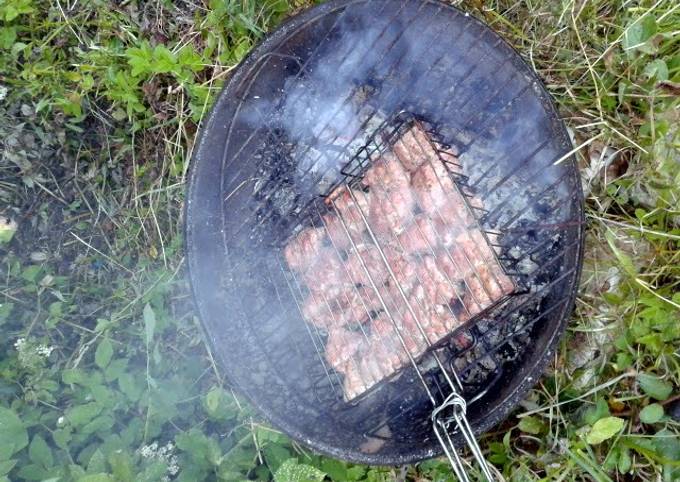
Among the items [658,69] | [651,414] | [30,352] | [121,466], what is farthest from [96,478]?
[658,69]

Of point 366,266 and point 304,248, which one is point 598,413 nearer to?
point 366,266

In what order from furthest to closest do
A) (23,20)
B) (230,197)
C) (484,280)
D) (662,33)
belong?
(23,20) < (230,197) < (662,33) < (484,280)

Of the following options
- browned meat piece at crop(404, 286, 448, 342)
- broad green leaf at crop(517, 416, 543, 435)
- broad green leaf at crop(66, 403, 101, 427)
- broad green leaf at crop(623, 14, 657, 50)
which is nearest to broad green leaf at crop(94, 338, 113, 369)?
broad green leaf at crop(66, 403, 101, 427)

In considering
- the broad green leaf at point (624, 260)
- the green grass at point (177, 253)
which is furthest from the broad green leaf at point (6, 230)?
the broad green leaf at point (624, 260)

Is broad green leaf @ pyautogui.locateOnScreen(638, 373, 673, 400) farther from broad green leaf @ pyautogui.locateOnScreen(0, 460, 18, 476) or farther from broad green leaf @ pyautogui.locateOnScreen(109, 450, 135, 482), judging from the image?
broad green leaf @ pyautogui.locateOnScreen(0, 460, 18, 476)

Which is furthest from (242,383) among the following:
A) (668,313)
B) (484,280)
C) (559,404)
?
(668,313)

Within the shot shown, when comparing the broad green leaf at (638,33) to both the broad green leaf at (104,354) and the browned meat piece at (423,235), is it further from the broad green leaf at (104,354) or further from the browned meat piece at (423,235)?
the broad green leaf at (104,354)

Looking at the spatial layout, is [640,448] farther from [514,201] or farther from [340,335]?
[340,335]
